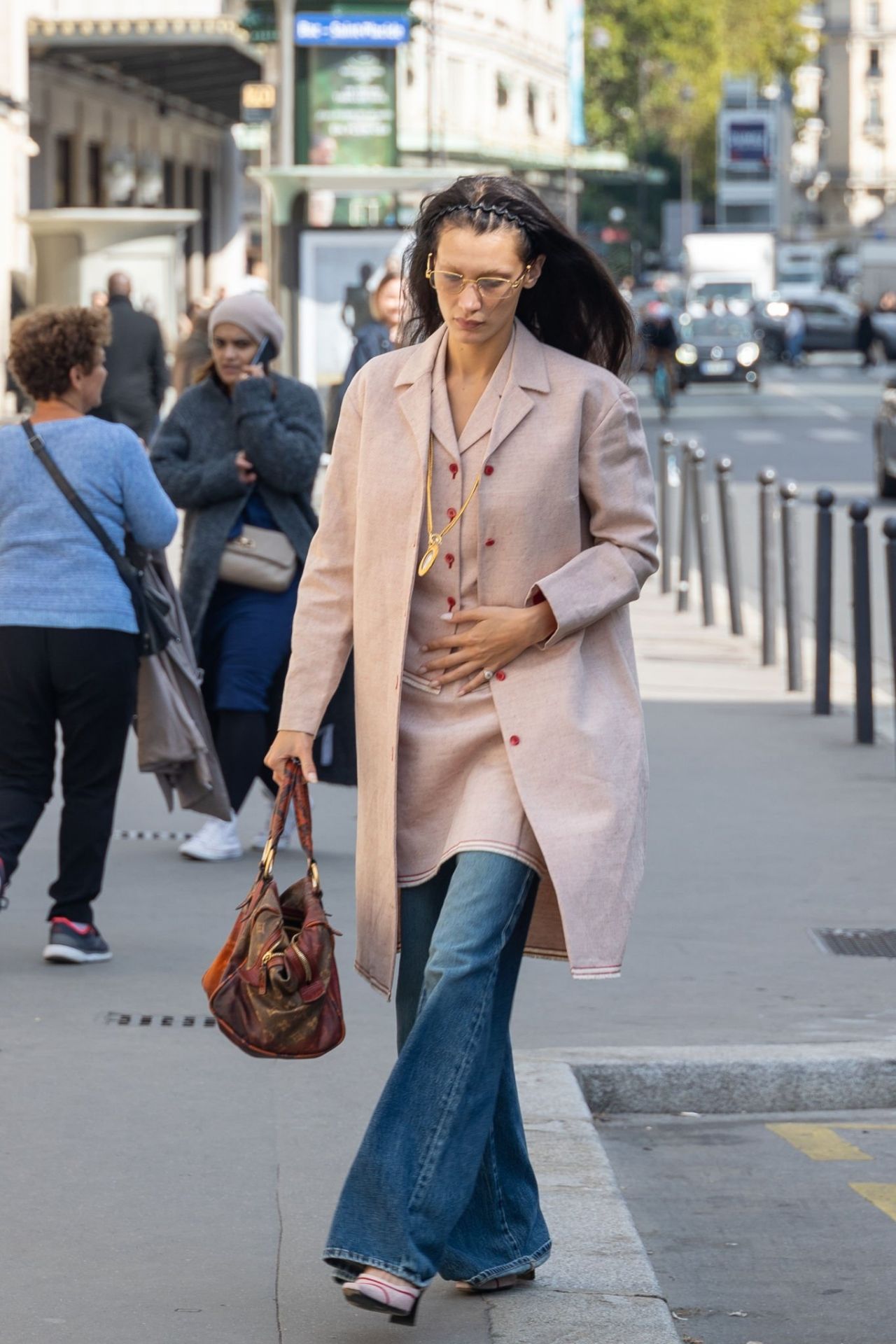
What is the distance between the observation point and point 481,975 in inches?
149

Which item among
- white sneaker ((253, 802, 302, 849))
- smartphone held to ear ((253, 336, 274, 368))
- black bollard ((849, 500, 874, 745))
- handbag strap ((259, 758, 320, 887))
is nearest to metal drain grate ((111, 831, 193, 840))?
white sneaker ((253, 802, 302, 849))

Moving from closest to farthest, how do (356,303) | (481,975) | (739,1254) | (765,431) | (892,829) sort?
(481,975) < (739,1254) < (892,829) < (356,303) < (765,431)

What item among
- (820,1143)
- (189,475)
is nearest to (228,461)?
(189,475)

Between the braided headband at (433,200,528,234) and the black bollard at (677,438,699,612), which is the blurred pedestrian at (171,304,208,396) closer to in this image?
the black bollard at (677,438,699,612)

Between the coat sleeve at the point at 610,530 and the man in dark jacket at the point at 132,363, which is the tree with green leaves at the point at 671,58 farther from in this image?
the coat sleeve at the point at 610,530

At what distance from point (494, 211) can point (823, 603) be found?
25.3 feet

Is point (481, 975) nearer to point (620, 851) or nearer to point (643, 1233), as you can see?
point (620, 851)

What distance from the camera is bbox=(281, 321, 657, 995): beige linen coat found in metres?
3.88

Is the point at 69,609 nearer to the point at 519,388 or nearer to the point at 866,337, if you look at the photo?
the point at 519,388

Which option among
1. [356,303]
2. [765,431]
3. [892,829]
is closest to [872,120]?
[765,431]

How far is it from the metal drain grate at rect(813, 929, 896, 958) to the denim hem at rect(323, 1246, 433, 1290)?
348cm

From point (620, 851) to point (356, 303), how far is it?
57.0 feet

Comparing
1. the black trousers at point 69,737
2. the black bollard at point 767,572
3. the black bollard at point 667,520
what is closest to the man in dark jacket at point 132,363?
the black bollard at point 667,520

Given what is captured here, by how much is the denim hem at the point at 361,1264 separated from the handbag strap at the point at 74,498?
9.88 ft
